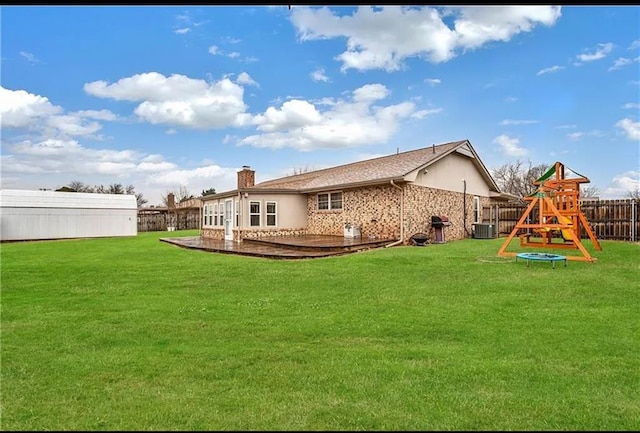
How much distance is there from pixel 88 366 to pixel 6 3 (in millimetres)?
3707

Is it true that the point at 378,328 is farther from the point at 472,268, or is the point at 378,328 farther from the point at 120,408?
the point at 472,268

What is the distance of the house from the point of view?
15493 mm

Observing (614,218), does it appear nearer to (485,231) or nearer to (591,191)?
(485,231)

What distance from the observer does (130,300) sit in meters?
6.84

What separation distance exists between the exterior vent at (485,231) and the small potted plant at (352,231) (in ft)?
19.9

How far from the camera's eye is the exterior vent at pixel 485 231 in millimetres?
18337

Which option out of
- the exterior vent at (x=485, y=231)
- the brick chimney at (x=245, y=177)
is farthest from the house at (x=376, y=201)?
the exterior vent at (x=485, y=231)

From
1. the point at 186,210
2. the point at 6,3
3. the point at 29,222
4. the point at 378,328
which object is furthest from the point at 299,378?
the point at 186,210

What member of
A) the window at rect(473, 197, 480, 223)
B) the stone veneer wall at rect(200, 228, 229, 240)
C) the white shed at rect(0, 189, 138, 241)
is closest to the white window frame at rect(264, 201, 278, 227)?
the stone veneer wall at rect(200, 228, 229, 240)

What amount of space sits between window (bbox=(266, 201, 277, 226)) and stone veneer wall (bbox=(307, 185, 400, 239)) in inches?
83.7

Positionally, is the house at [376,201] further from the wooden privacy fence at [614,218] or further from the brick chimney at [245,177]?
the wooden privacy fence at [614,218]

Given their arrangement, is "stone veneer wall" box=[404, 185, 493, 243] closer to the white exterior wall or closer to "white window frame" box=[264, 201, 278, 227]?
the white exterior wall

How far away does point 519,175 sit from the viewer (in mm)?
41906

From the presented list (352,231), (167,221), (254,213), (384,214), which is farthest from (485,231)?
(167,221)
